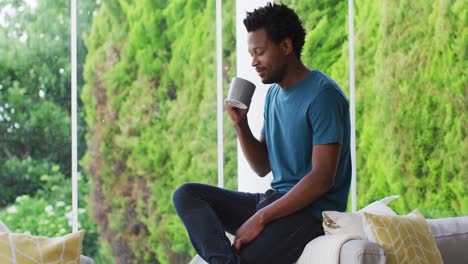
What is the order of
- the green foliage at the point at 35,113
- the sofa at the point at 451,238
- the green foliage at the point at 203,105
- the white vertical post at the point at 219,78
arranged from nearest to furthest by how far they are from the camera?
1. the sofa at the point at 451,238
2. the white vertical post at the point at 219,78
3. the green foliage at the point at 35,113
4. the green foliage at the point at 203,105

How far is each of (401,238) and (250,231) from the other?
505 millimetres

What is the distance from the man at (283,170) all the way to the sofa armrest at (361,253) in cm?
23

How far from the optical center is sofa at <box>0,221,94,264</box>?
229 cm

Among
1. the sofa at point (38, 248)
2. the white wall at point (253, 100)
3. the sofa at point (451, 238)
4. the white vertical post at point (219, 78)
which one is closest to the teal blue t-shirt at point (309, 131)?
the sofa at point (451, 238)

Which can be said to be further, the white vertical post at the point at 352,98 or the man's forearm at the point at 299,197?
the white vertical post at the point at 352,98

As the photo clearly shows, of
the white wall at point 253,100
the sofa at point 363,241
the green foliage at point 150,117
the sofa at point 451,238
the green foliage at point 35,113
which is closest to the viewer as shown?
the sofa at point 363,241

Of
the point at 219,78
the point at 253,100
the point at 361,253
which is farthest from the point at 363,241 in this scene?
the point at 219,78

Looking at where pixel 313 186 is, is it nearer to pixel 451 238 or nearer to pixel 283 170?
pixel 283 170

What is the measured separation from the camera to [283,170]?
2.77 m

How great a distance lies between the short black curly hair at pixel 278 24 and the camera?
2.77 metres

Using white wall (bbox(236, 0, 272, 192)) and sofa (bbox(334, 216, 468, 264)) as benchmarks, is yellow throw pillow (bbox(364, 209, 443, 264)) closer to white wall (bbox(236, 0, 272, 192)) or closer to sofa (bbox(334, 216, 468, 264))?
sofa (bbox(334, 216, 468, 264))

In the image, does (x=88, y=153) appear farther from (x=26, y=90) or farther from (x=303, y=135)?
(x=303, y=135)

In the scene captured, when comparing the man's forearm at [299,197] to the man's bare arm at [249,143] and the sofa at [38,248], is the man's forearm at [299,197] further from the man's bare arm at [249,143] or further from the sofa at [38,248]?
the sofa at [38,248]

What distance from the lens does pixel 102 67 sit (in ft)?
17.0
